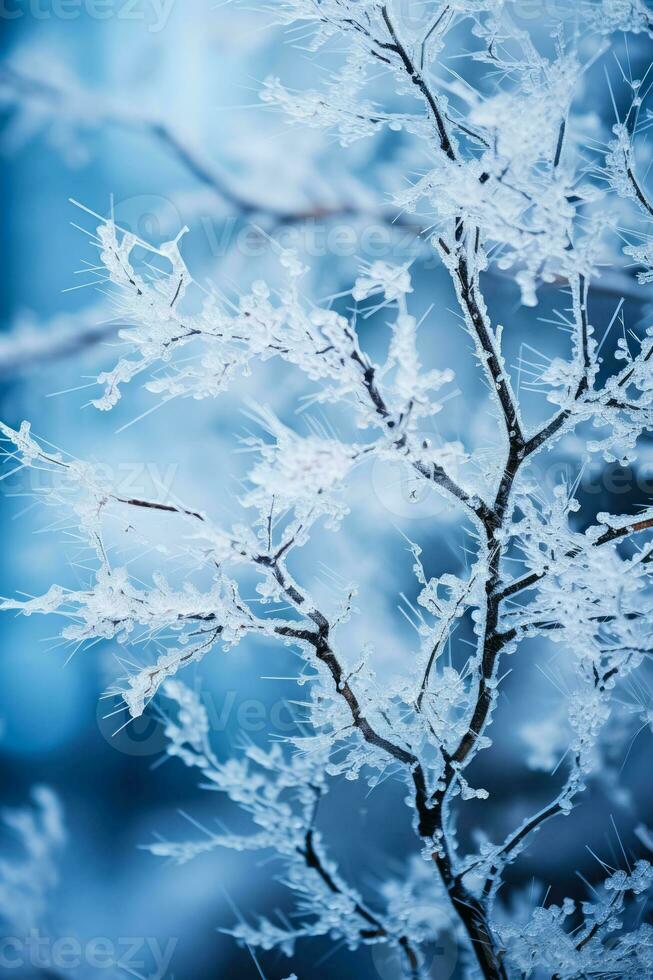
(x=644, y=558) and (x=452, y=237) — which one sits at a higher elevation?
(x=452, y=237)

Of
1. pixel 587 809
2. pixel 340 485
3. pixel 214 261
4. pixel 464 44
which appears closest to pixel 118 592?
pixel 340 485

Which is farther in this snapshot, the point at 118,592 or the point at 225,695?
the point at 225,695

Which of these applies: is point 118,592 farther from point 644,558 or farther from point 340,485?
point 644,558

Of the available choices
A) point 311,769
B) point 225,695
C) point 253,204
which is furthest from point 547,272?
point 225,695

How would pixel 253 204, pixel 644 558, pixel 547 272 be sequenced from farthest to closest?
1. pixel 253 204
2. pixel 644 558
3. pixel 547 272

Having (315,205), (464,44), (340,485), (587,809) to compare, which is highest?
(464,44)

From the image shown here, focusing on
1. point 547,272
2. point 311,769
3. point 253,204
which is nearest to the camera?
point 547,272

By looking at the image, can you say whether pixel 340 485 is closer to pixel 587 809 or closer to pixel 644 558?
pixel 644 558
